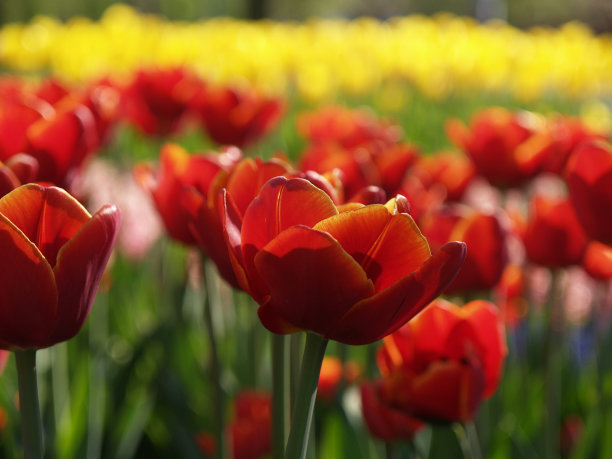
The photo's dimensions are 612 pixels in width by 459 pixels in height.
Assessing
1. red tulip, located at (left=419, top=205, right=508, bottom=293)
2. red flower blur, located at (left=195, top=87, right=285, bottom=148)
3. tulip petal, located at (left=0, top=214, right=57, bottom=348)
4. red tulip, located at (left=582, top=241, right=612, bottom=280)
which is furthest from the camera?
red flower blur, located at (left=195, top=87, right=285, bottom=148)

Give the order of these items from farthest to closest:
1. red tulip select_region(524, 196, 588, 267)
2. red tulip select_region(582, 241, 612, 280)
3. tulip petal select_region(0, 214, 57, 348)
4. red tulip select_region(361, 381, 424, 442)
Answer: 1. red tulip select_region(582, 241, 612, 280)
2. red tulip select_region(524, 196, 588, 267)
3. red tulip select_region(361, 381, 424, 442)
4. tulip petal select_region(0, 214, 57, 348)

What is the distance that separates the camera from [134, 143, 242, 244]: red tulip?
110 cm

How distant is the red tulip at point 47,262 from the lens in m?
0.66

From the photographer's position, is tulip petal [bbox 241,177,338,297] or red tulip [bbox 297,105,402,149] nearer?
tulip petal [bbox 241,177,338,297]

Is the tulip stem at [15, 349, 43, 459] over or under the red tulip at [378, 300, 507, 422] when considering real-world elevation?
over

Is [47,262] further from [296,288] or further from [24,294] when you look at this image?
[296,288]

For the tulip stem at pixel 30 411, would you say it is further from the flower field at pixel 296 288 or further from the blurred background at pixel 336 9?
the blurred background at pixel 336 9

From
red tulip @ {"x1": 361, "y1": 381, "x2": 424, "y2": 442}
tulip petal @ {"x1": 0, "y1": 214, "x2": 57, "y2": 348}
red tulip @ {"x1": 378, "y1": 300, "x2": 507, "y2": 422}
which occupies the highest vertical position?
tulip petal @ {"x1": 0, "y1": 214, "x2": 57, "y2": 348}

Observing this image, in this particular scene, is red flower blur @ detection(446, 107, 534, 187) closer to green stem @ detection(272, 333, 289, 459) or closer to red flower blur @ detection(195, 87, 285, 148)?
red flower blur @ detection(195, 87, 285, 148)

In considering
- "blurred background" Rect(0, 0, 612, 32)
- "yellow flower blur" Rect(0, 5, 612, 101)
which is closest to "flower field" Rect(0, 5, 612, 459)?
"yellow flower blur" Rect(0, 5, 612, 101)

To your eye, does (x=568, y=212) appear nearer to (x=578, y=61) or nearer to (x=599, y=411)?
(x=599, y=411)

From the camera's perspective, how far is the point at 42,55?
18.6 ft

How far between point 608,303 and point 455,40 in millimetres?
4905

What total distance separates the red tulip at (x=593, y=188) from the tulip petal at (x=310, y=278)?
23.1 inches
